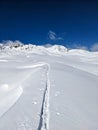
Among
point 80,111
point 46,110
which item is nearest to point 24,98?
point 46,110

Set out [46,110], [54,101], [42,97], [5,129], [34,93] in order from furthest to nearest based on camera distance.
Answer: [34,93] → [42,97] → [54,101] → [46,110] → [5,129]

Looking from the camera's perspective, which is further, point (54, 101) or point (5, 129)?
point (54, 101)

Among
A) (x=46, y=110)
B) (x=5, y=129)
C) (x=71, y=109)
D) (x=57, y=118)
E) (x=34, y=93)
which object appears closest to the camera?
(x=5, y=129)

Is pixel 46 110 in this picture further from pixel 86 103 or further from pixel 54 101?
pixel 86 103

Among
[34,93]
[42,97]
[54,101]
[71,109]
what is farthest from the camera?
[34,93]

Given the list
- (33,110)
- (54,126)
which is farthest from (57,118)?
(33,110)

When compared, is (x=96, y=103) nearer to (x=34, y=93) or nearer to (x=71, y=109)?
(x=71, y=109)

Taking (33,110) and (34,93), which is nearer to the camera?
(33,110)

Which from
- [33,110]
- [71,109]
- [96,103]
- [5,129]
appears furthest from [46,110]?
[96,103]

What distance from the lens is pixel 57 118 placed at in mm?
5730

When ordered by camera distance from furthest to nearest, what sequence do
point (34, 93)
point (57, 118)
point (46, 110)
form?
point (34, 93) → point (46, 110) → point (57, 118)

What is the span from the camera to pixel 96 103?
7688mm

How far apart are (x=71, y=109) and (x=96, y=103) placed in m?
1.44

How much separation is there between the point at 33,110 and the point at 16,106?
2.52 feet
